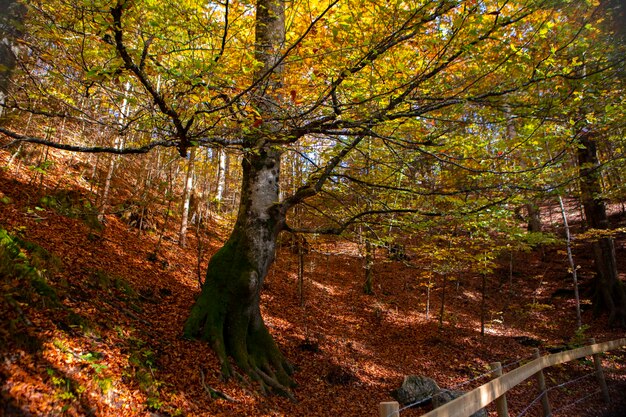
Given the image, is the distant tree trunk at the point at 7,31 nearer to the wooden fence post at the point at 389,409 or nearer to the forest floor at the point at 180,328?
the forest floor at the point at 180,328

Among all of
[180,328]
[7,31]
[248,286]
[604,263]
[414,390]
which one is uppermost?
[7,31]

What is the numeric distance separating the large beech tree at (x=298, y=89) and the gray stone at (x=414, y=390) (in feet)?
8.05

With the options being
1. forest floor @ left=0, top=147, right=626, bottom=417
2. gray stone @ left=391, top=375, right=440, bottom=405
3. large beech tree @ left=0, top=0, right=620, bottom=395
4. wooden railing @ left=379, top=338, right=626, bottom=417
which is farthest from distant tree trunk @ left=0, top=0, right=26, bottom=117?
gray stone @ left=391, top=375, right=440, bottom=405

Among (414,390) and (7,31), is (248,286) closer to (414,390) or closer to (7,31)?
(414,390)

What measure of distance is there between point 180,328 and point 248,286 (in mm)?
1388

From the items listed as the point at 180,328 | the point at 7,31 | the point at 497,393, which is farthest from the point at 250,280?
the point at 7,31

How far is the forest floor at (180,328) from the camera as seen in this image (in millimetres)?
3436

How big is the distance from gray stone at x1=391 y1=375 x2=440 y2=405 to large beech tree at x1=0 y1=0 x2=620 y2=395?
2454mm

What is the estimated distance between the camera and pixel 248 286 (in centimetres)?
571

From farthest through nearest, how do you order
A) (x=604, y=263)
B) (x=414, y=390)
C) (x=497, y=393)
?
(x=604, y=263) < (x=414, y=390) < (x=497, y=393)

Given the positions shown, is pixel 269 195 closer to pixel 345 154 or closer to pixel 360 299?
pixel 345 154

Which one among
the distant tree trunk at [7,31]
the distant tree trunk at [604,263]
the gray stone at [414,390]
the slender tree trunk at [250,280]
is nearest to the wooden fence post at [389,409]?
the distant tree trunk at [7,31]

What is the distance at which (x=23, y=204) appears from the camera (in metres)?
7.06

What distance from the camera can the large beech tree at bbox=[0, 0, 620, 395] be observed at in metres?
2.99
